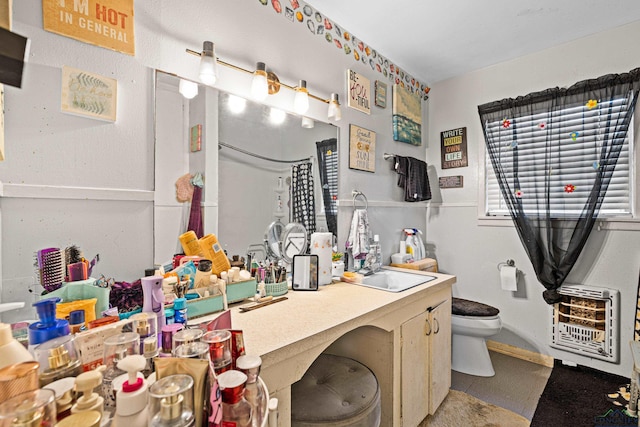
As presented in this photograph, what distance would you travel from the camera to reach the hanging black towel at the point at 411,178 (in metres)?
2.64

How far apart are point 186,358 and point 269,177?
4.20ft

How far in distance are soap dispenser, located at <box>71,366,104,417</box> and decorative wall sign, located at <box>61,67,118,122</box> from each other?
99cm

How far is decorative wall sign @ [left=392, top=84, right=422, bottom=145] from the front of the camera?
2.62 metres

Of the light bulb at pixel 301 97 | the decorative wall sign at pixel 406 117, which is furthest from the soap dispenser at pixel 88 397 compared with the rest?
the decorative wall sign at pixel 406 117

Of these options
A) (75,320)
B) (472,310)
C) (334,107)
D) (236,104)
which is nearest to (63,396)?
(75,320)

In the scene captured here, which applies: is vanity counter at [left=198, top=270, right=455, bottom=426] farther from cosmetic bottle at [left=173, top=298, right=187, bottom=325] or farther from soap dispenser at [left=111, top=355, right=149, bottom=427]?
soap dispenser at [left=111, top=355, right=149, bottom=427]

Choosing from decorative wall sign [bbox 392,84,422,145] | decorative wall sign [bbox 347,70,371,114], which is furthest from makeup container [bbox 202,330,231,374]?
decorative wall sign [bbox 392,84,422,145]

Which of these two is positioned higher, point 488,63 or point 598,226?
point 488,63

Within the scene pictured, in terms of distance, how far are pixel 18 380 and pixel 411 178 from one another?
2.61 meters

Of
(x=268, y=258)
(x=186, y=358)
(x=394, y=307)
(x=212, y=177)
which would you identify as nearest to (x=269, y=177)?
(x=212, y=177)

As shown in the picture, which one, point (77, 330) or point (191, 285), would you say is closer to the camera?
point (77, 330)

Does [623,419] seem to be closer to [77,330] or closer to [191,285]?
[191,285]

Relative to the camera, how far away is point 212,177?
1.46 meters

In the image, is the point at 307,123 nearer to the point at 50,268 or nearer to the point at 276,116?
the point at 276,116
